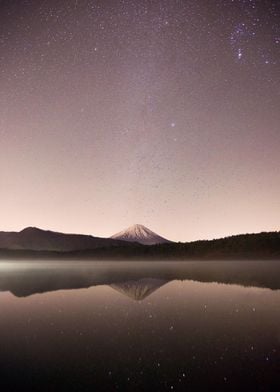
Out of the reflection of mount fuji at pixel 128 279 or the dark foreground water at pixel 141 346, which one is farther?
the reflection of mount fuji at pixel 128 279

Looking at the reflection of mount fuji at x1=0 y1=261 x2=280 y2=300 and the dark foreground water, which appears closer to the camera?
the dark foreground water

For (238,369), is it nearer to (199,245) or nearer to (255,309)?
(255,309)

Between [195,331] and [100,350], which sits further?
[195,331]

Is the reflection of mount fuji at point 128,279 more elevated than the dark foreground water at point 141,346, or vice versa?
the reflection of mount fuji at point 128,279

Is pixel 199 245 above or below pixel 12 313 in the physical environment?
above

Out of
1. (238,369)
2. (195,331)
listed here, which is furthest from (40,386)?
(195,331)

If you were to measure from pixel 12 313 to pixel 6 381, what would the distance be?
10240mm

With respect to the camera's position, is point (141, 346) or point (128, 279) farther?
point (128, 279)

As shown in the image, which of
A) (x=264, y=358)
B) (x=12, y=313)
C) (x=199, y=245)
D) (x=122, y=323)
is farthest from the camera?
(x=199, y=245)

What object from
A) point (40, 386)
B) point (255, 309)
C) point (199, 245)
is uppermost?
point (199, 245)

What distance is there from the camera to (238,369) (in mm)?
9586

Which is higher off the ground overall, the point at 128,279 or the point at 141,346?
the point at 128,279

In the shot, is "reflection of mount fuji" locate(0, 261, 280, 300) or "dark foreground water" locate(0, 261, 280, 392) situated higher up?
"reflection of mount fuji" locate(0, 261, 280, 300)

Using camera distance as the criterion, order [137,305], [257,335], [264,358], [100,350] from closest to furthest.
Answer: [264,358]
[100,350]
[257,335]
[137,305]
